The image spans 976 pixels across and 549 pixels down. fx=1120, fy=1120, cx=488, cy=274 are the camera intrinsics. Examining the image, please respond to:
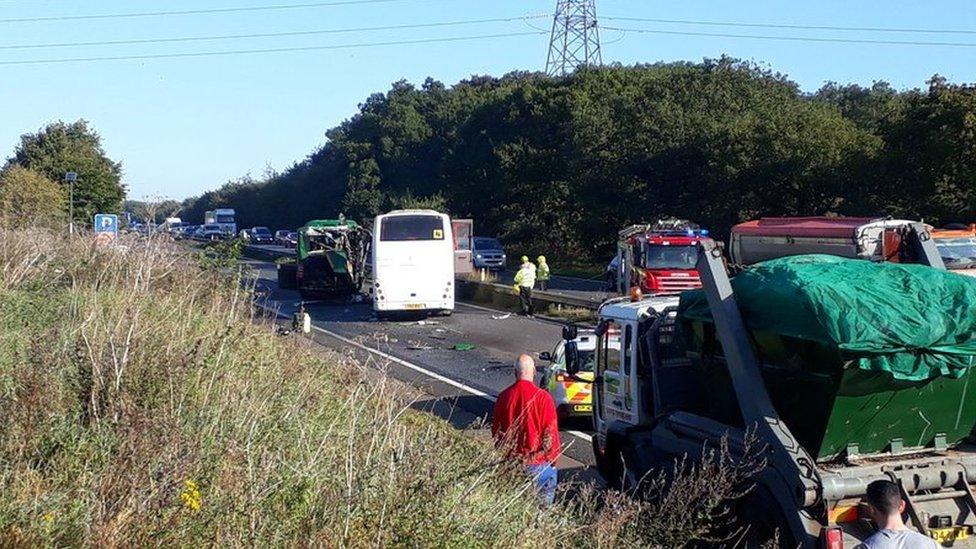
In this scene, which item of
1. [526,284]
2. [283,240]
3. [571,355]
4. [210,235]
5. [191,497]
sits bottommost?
[283,240]

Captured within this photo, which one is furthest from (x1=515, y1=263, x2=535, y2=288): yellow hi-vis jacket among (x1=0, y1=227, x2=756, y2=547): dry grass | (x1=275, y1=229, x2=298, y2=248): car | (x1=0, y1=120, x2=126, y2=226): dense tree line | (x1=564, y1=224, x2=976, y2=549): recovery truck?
(x1=275, y1=229, x2=298, y2=248): car

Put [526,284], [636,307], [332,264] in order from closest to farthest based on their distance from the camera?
[636,307], [526,284], [332,264]

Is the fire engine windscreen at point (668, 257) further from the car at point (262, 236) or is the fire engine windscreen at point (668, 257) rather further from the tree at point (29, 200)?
the car at point (262, 236)

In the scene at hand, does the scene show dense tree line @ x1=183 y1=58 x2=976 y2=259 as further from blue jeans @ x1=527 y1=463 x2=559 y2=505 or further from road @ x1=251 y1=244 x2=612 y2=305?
blue jeans @ x1=527 y1=463 x2=559 y2=505

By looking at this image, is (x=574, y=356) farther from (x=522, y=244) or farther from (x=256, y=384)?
(x=522, y=244)

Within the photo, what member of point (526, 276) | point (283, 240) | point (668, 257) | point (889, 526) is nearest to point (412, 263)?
point (526, 276)

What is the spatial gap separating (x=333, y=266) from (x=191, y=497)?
33159 mm

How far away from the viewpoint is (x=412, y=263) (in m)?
31.6

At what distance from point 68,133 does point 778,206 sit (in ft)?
93.0

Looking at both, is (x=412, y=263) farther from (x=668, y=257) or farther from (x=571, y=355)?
(x=571, y=355)

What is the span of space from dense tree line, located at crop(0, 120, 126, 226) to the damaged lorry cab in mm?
6634

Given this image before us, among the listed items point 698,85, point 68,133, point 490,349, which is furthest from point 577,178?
point 490,349

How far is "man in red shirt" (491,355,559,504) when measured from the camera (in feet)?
25.7

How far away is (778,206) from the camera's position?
45.2m
